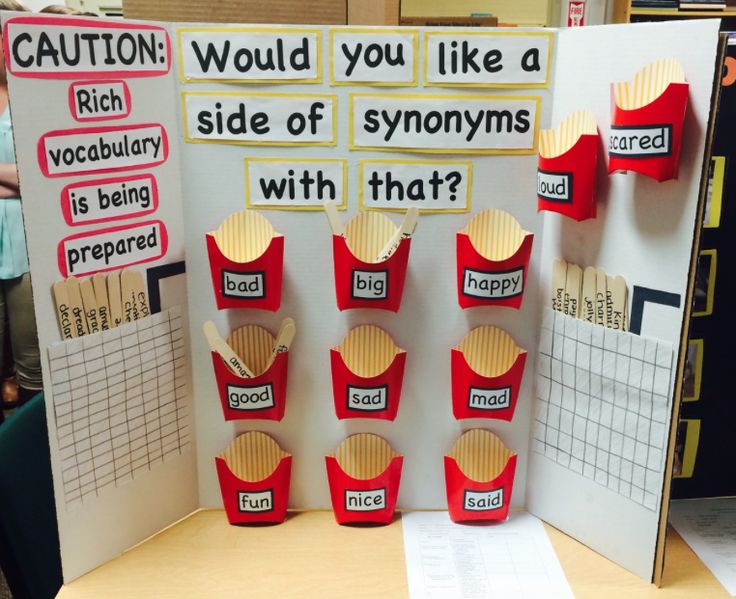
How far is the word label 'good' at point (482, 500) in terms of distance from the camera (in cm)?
114

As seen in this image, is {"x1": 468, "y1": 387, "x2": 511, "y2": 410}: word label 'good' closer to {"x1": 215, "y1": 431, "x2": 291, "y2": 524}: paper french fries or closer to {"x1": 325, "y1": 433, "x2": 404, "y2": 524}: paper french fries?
{"x1": 325, "y1": 433, "x2": 404, "y2": 524}: paper french fries

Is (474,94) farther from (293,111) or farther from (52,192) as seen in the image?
(52,192)

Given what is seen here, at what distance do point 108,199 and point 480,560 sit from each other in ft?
2.63

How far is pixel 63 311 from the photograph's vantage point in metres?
0.98

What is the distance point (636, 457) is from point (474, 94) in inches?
23.9

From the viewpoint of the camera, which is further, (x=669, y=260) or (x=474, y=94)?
(x=474, y=94)

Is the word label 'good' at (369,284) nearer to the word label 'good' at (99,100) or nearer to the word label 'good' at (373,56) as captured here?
the word label 'good' at (373,56)

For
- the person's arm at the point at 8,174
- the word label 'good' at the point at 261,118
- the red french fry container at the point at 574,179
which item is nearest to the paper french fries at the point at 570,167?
the red french fry container at the point at 574,179

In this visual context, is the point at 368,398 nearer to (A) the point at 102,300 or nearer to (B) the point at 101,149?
(A) the point at 102,300

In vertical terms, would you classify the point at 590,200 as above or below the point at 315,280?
above

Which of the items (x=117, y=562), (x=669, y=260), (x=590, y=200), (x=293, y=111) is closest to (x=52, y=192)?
(x=293, y=111)

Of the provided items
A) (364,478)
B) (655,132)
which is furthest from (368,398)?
(655,132)

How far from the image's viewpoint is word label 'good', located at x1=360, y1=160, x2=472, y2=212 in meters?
1.08

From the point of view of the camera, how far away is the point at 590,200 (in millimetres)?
982
